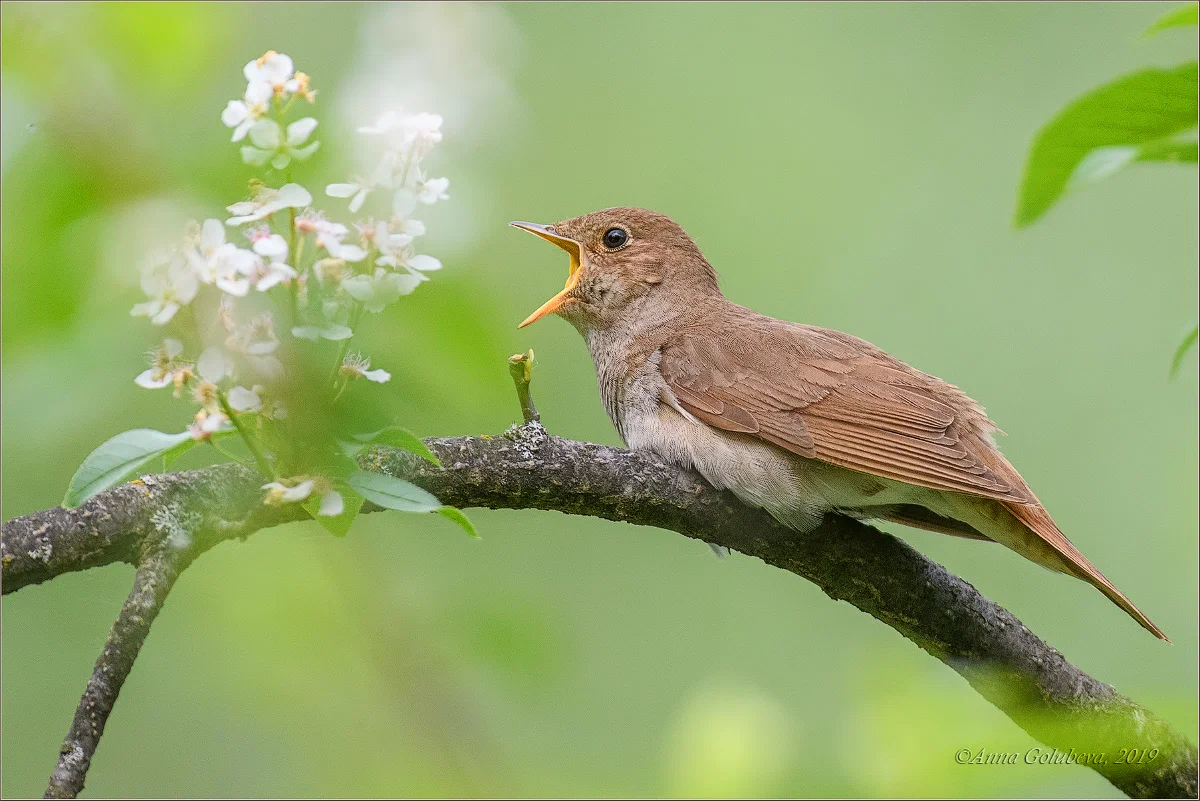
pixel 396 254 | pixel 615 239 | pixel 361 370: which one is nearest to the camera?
pixel 361 370

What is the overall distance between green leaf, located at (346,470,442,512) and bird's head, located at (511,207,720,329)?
2.99m

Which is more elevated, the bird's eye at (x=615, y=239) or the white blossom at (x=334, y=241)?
the white blossom at (x=334, y=241)

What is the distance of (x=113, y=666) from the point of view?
229 centimetres

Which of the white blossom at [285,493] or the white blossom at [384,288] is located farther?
the white blossom at [384,288]

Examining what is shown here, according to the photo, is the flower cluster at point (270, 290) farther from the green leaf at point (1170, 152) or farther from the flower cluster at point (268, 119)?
the green leaf at point (1170, 152)

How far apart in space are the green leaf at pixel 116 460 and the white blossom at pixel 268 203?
0.39 m

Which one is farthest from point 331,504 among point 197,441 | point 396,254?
point 396,254

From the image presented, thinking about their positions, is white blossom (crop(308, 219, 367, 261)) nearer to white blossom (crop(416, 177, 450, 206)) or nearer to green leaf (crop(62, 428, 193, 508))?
white blossom (crop(416, 177, 450, 206))

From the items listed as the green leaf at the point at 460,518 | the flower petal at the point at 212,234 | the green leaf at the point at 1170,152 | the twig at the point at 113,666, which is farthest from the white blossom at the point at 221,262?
the green leaf at the point at 1170,152

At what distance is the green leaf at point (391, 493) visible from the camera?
178 centimetres

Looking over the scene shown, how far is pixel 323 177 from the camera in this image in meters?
2.59

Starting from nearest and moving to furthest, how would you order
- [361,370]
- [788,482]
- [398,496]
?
[398,496] < [361,370] < [788,482]

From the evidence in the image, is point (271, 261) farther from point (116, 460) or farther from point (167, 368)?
point (116, 460)

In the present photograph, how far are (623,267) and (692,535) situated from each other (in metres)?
1.77
